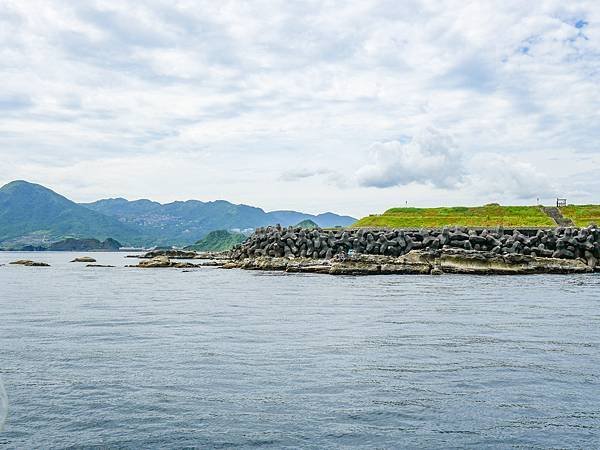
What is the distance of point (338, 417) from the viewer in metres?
10.9

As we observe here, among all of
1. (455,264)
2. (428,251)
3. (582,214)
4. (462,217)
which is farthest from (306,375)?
(582,214)

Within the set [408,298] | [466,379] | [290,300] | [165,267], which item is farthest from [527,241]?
[466,379]

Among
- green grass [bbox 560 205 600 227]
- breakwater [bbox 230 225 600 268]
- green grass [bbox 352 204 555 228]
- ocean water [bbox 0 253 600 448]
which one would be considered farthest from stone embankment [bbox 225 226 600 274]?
ocean water [bbox 0 253 600 448]

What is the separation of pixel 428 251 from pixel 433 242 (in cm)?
437

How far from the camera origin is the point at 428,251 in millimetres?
53219

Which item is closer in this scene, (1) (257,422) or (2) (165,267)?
(1) (257,422)

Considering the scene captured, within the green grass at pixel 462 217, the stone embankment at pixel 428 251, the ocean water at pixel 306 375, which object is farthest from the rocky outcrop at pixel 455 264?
the green grass at pixel 462 217

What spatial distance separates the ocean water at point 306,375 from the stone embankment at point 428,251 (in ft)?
67.7

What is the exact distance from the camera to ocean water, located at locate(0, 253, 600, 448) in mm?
10148

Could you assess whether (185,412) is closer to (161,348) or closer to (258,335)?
(161,348)

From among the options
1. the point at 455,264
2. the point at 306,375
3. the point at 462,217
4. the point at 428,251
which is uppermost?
the point at 462,217

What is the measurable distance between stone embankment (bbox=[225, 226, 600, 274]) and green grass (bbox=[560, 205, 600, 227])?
19.3 meters

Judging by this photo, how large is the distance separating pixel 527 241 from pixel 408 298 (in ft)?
96.5

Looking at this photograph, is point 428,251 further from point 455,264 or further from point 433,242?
point 433,242
